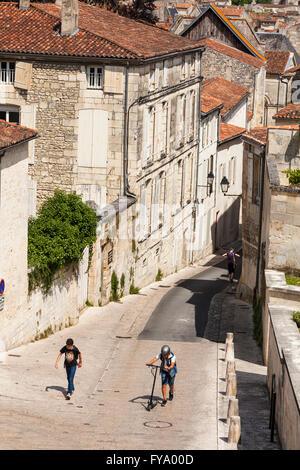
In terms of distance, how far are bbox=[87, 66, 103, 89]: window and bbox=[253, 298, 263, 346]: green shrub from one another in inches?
363

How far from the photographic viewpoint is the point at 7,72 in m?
33.1

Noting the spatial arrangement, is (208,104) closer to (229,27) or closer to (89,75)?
(89,75)

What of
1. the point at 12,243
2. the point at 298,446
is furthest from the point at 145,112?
the point at 298,446

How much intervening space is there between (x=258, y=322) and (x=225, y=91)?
30895mm

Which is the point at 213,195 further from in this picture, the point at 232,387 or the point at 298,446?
the point at 298,446

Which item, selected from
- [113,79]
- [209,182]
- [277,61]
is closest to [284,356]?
[113,79]

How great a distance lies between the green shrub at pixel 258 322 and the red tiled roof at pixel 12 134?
9.09 meters

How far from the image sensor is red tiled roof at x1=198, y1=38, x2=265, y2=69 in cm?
6081

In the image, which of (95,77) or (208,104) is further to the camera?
(208,104)

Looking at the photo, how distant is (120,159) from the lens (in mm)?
32812

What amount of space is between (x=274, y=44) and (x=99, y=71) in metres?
65.8

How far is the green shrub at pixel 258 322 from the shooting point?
26955 mm

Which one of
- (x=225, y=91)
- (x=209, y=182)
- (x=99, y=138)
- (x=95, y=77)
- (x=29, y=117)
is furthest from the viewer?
(x=225, y=91)

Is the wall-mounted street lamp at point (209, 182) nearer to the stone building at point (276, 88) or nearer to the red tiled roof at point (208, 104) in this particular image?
the red tiled roof at point (208, 104)
